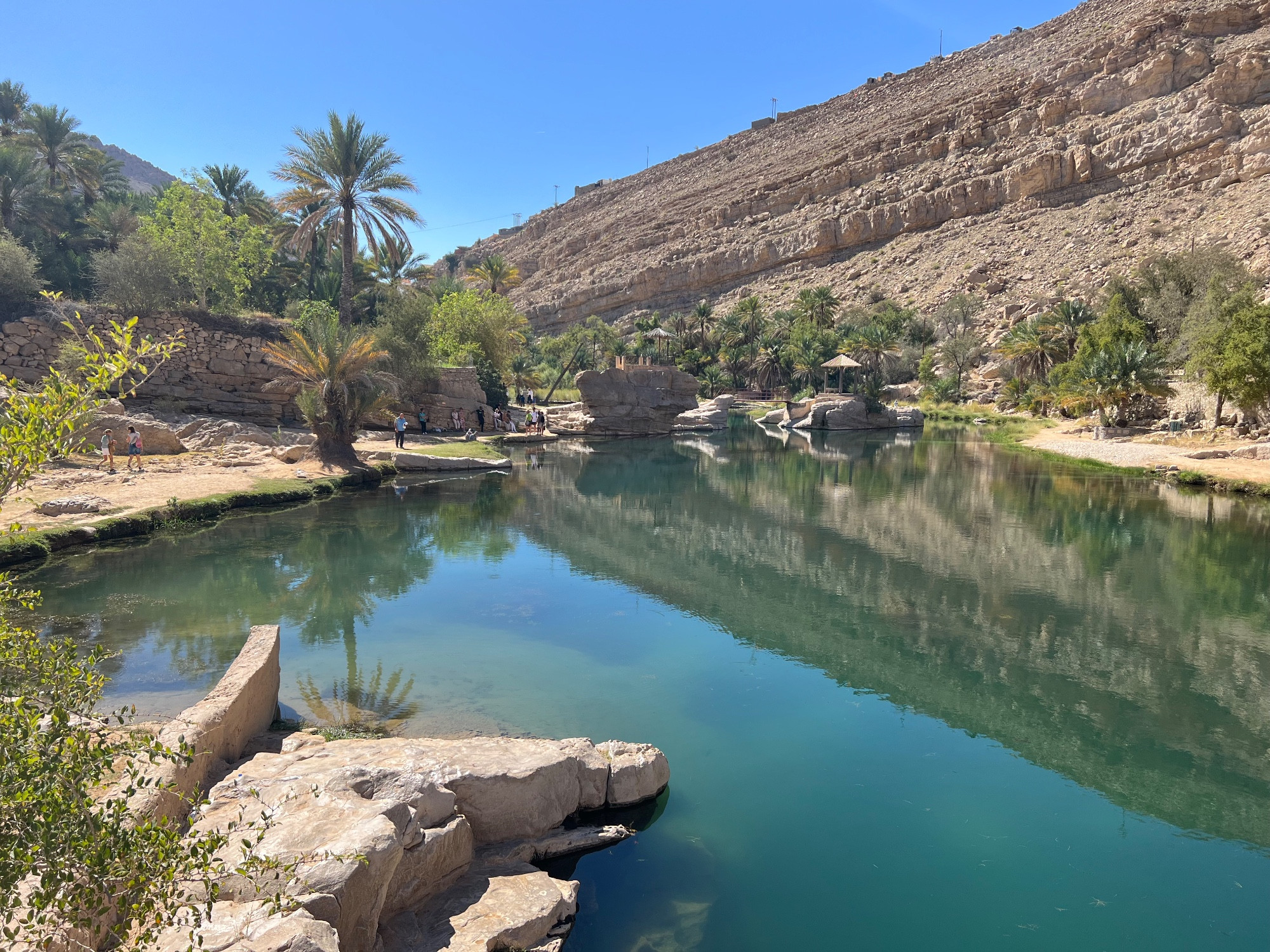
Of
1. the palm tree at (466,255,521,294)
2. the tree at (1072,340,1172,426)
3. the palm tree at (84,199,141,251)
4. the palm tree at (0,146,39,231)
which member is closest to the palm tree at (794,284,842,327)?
the palm tree at (466,255,521,294)

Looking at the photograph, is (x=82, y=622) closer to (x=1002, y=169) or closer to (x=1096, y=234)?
(x=1096, y=234)

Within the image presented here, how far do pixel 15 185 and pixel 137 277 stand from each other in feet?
43.5

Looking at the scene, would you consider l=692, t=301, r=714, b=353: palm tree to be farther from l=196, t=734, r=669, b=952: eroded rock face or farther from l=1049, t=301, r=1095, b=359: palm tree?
l=196, t=734, r=669, b=952: eroded rock face

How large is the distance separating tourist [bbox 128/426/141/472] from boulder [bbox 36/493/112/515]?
3.54m

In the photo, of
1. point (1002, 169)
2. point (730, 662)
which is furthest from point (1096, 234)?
point (730, 662)

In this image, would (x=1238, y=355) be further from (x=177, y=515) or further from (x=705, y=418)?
(x=177, y=515)

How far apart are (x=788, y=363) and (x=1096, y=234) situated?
26.6 metres

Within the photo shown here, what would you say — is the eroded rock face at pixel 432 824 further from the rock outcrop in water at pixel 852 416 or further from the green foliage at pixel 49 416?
the rock outcrop in water at pixel 852 416

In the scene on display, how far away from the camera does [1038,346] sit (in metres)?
44.6

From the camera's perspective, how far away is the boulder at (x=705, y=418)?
4338 centimetres

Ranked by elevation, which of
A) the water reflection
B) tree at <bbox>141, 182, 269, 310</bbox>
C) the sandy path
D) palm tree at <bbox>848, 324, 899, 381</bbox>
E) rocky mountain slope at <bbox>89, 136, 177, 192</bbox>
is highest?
rocky mountain slope at <bbox>89, 136, 177, 192</bbox>

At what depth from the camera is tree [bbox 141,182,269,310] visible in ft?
91.1

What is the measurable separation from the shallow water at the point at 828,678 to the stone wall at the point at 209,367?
1000 centimetres

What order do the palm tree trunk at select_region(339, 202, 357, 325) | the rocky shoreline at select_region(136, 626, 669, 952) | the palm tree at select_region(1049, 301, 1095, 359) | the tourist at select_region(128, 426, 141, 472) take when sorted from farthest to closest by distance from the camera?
the palm tree at select_region(1049, 301, 1095, 359), the palm tree trunk at select_region(339, 202, 357, 325), the tourist at select_region(128, 426, 141, 472), the rocky shoreline at select_region(136, 626, 669, 952)
